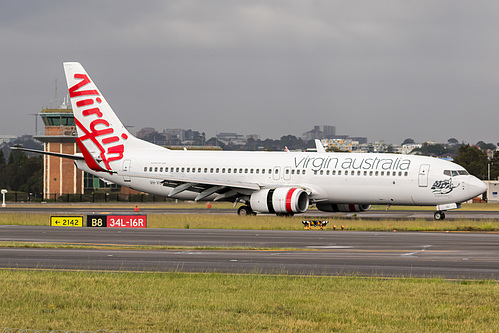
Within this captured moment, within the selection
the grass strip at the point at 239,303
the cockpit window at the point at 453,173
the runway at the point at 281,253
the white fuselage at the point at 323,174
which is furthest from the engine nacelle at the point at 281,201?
the grass strip at the point at 239,303

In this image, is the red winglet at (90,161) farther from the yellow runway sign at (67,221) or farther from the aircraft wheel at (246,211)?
the aircraft wheel at (246,211)

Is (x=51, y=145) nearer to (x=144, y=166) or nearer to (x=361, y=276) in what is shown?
(x=144, y=166)

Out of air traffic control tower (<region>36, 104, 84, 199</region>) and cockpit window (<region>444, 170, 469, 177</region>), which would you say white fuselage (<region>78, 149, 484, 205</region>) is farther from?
air traffic control tower (<region>36, 104, 84, 199</region>)

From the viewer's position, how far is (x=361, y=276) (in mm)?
20406

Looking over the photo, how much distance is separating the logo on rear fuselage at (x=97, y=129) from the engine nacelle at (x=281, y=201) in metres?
12.0

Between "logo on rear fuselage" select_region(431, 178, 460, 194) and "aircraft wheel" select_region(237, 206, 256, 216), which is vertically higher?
"logo on rear fuselage" select_region(431, 178, 460, 194)

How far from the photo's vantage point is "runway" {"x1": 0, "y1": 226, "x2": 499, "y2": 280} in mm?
22297

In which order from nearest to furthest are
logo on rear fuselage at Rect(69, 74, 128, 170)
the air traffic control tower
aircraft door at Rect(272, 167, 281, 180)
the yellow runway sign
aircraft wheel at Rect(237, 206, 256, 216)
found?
the yellow runway sign < aircraft door at Rect(272, 167, 281, 180) < aircraft wheel at Rect(237, 206, 256, 216) < logo on rear fuselage at Rect(69, 74, 128, 170) < the air traffic control tower

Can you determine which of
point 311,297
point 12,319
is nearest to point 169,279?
point 311,297

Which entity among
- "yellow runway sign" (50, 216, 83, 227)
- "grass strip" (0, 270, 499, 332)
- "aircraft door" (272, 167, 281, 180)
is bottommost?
"yellow runway sign" (50, 216, 83, 227)

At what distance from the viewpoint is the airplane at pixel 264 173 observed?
47.2 m

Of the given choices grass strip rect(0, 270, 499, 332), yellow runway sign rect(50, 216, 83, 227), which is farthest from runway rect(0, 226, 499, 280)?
yellow runway sign rect(50, 216, 83, 227)

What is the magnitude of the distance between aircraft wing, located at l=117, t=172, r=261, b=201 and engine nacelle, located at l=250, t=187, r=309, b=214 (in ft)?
4.44

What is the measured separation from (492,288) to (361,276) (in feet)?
11.7
